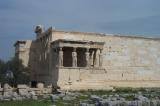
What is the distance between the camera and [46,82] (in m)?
34.3

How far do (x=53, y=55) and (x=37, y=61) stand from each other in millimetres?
4002

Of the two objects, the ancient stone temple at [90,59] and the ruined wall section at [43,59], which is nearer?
the ancient stone temple at [90,59]

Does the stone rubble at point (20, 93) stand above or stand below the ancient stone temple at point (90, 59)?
below

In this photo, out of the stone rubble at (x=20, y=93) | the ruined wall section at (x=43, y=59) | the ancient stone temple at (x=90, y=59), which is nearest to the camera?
the stone rubble at (x=20, y=93)

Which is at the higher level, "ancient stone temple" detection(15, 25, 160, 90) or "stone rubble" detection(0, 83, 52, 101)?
"ancient stone temple" detection(15, 25, 160, 90)

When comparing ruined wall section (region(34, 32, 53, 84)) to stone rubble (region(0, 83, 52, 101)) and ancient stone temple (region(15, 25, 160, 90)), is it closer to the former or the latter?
ancient stone temple (region(15, 25, 160, 90))

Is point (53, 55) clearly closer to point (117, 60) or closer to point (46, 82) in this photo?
point (46, 82)

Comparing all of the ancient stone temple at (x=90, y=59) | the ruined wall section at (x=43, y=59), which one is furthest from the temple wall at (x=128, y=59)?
the ruined wall section at (x=43, y=59)

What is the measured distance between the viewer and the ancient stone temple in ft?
105

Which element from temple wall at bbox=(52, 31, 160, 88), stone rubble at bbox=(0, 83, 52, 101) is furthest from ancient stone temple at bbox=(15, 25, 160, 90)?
stone rubble at bbox=(0, 83, 52, 101)

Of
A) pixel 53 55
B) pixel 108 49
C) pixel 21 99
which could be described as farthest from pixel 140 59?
pixel 21 99

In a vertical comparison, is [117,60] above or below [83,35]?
below

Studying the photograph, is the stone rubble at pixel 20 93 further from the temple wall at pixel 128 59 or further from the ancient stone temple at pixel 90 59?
the temple wall at pixel 128 59

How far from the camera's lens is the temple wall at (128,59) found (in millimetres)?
34656
